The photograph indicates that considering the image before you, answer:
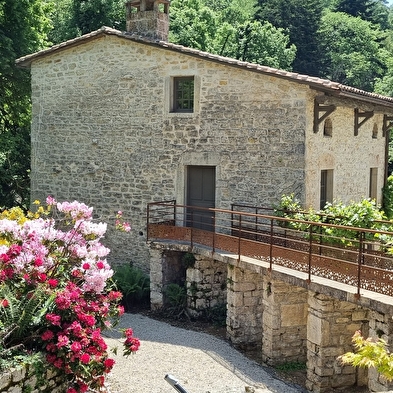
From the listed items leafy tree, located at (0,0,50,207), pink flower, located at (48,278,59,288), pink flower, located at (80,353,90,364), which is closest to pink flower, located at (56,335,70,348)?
pink flower, located at (80,353,90,364)

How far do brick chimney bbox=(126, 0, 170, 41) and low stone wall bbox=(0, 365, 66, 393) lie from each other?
1084 cm

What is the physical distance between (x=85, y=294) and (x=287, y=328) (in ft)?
16.0

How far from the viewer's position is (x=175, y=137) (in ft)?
52.7

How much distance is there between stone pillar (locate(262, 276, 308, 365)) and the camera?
1201cm

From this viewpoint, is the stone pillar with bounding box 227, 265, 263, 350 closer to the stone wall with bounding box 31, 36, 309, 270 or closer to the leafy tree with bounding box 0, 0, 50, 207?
the stone wall with bounding box 31, 36, 309, 270

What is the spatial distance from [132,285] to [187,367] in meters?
4.43

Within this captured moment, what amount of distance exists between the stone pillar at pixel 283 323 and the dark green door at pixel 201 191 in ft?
13.1

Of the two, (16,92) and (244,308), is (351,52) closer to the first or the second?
(16,92)

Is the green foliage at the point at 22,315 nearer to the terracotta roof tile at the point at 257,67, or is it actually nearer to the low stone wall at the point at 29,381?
the low stone wall at the point at 29,381

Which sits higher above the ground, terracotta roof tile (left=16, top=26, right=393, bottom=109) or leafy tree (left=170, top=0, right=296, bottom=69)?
leafy tree (left=170, top=0, right=296, bottom=69)

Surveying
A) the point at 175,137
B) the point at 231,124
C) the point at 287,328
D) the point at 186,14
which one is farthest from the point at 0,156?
the point at 186,14

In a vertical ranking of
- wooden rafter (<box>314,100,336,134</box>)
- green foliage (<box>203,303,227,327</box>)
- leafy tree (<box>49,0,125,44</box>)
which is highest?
leafy tree (<box>49,0,125,44</box>)

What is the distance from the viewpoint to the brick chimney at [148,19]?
16828 millimetres

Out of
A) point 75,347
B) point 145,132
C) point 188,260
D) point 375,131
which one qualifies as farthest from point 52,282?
point 375,131
